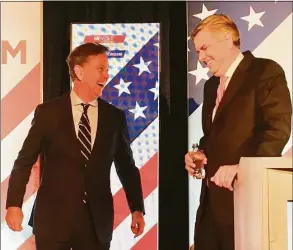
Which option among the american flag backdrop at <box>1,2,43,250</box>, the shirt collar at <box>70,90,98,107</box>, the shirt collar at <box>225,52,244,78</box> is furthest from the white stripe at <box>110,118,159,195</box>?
the american flag backdrop at <box>1,2,43,250</box>

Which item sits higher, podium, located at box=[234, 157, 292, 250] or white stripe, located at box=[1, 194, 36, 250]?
podium, located at box=[234, 157, 292, 250]

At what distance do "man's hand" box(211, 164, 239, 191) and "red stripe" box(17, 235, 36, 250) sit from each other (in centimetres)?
79

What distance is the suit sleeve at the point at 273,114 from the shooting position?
1868mm

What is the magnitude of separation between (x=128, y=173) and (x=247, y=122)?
54cm

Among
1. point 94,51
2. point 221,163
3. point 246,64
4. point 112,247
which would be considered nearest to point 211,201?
point 221,163

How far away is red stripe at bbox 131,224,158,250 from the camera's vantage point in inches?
77.6

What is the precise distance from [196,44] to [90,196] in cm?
77

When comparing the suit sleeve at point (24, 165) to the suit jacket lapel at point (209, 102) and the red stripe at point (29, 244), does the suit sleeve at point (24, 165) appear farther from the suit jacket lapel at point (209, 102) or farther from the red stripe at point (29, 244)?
the suit jacket lapel at point (209, 102)

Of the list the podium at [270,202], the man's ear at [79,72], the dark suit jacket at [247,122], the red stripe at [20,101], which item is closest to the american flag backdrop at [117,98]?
the red stripe at [20,101]

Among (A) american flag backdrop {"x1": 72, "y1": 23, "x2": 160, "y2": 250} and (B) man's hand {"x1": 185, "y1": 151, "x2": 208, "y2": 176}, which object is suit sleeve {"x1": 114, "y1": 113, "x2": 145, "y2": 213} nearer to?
(A) american flag backdrop {"x1": 72, "y1": 23, "x2": 160, "y2": 250}

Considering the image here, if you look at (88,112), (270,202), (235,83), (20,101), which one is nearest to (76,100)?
(88,112)

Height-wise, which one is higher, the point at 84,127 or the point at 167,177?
the point at 84,127

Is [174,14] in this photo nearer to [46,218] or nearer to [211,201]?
[211,201]

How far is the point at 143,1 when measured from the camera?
6.75ft
